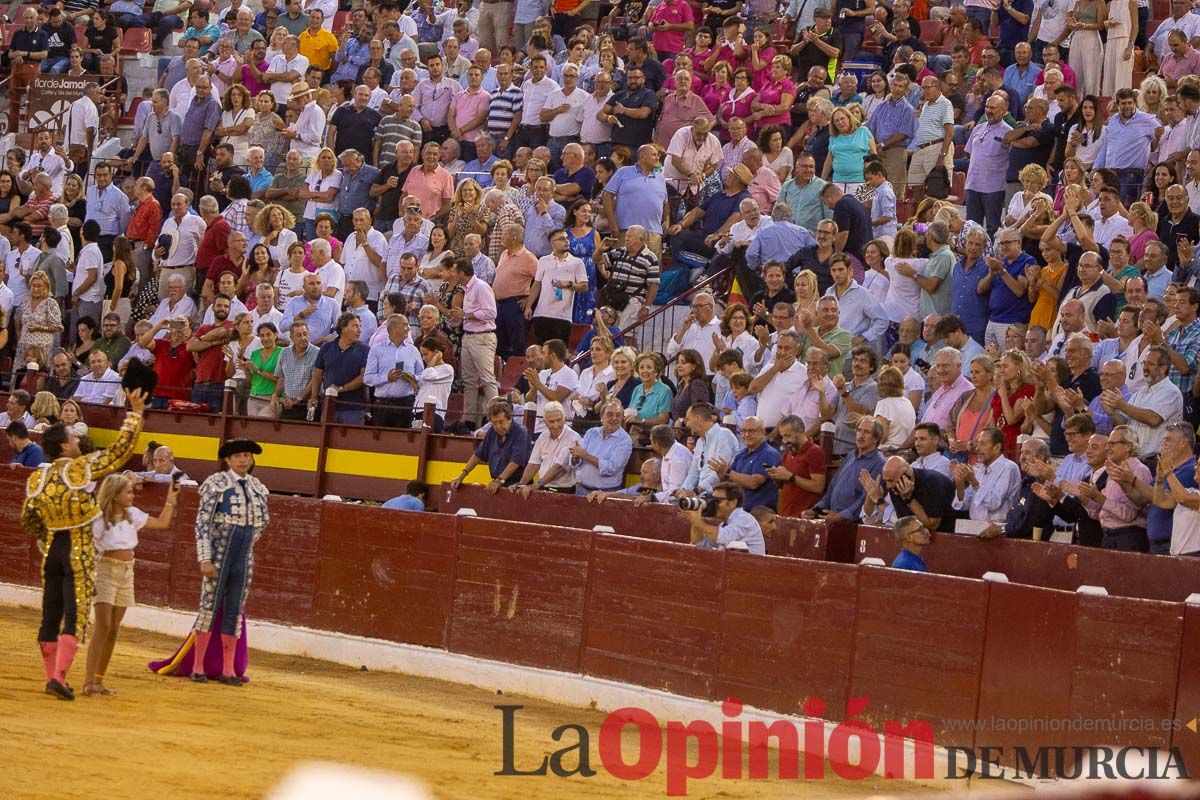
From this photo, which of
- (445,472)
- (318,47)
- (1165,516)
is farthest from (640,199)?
(1165,516)

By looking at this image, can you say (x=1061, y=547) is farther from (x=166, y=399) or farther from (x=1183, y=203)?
(x=166, y=399)

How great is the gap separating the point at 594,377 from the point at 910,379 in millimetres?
2580

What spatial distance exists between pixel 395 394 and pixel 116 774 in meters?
6.74

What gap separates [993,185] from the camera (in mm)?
14008

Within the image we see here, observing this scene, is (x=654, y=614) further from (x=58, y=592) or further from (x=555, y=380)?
(x=58, y=592)

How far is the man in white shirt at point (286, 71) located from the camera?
63.3ft

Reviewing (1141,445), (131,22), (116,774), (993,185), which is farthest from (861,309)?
(131,22)

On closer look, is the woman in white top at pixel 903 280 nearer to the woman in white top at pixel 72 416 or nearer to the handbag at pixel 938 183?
the handbag at pixel 938 183

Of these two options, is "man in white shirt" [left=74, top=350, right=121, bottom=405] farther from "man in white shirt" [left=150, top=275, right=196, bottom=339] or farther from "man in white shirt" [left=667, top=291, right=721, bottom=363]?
"man in white shirt" [left=667, top=291, right=721, bottom=363]

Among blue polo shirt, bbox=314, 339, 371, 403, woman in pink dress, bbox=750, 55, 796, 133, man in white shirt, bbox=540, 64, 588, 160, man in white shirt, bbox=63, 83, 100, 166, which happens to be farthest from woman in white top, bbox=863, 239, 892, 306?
man in white shirt, bbox=63, 83, 100, 166

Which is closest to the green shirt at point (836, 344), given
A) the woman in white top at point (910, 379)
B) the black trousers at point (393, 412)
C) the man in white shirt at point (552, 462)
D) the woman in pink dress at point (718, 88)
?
the woman in white top at point (910, 379)

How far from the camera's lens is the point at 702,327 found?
523 inches

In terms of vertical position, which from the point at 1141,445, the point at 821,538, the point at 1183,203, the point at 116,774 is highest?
the point at 1183,203

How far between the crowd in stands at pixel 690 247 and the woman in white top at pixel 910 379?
4 centimetres
